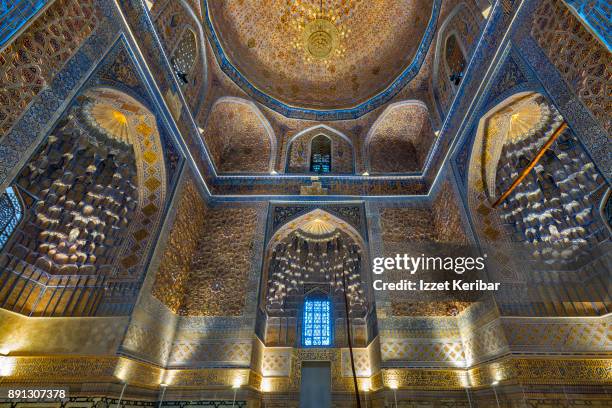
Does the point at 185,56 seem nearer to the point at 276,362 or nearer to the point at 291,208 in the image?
the point at 291,208

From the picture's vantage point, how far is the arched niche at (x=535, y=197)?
13.8 ft

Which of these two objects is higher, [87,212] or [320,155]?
[320,155]

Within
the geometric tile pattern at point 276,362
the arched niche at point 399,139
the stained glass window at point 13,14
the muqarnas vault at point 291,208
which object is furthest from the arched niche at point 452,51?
the geometric tile pattern at point 276,362

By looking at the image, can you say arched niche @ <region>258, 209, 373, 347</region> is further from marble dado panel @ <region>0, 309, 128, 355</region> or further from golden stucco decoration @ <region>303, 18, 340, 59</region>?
golden stucco decoration @ <region>303, 18, 340, 59</region>

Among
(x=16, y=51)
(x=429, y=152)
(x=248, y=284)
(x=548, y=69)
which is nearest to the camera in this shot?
(x=16, y=51)

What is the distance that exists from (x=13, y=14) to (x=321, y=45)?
20.6 ft

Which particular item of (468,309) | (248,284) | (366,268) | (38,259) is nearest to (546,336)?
(468,309)

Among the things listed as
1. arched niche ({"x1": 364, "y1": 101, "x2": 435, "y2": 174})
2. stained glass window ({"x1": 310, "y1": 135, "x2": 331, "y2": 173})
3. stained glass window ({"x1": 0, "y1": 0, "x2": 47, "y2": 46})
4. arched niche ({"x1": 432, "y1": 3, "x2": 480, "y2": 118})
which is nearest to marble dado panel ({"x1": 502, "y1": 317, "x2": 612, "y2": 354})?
arched niche ({"x1": 432, "y1": 3, "x2": 480, "y2": 118})

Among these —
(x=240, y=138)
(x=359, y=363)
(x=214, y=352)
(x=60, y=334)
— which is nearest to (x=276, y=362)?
(x=214, y=352)

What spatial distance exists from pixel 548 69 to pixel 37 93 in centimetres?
495

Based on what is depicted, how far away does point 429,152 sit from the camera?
623cm

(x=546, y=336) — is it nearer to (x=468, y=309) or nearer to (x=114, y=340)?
(x=468, y=309)

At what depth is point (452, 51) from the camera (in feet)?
17.8

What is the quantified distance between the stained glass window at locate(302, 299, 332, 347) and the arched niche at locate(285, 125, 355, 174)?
3090 mm
